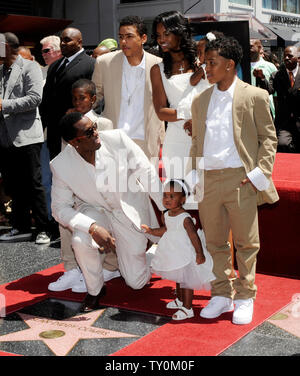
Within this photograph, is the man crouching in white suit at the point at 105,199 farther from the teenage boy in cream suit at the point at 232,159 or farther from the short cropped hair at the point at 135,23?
the short cropped hair at the point at 135,23

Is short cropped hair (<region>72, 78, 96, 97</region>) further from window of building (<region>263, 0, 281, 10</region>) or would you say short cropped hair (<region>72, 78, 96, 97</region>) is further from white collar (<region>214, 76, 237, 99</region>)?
window of building (<region>263, 0, 281, 10</region>)

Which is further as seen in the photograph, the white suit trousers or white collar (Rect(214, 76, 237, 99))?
the white suit trousers

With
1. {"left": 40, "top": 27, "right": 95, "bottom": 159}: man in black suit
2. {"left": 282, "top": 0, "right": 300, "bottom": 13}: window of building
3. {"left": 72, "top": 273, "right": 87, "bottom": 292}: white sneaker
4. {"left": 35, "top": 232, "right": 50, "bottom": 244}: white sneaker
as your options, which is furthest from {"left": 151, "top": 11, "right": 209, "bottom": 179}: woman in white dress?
{"left": 282, "top": 0, "right": 300, "bottom": 13}: window of building

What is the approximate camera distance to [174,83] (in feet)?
15.6

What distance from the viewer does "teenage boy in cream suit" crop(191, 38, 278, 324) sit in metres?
4.07

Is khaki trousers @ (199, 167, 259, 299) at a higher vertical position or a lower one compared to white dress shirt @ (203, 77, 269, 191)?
lower

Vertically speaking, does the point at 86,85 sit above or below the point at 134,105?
Answer: above

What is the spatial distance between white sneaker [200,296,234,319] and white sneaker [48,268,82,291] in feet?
3.97

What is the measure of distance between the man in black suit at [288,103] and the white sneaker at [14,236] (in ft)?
10.3

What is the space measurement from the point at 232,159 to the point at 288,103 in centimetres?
424

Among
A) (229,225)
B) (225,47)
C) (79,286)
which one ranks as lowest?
(79,286)

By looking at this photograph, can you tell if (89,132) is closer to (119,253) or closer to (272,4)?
(119,253)

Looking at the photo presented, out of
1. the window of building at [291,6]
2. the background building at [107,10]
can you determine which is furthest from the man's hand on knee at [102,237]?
the window of building at [291,6]

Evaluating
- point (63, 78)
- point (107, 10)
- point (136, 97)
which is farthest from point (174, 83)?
point (107, 10)
